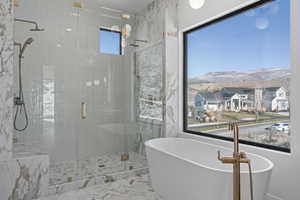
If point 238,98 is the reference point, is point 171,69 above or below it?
above

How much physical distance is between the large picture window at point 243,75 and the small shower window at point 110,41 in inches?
44.7

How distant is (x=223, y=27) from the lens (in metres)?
2.99

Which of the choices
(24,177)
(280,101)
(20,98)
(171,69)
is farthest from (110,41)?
(280,101)

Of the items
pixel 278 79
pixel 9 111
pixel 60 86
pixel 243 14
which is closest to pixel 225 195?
pixel 278 79

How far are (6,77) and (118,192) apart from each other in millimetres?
1910

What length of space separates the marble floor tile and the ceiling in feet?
9.11

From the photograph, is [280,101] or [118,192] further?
[118,192]

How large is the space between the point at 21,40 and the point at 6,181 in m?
1.95

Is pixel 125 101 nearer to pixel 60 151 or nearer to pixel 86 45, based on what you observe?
pixel 86 45

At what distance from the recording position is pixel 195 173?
1.99 m

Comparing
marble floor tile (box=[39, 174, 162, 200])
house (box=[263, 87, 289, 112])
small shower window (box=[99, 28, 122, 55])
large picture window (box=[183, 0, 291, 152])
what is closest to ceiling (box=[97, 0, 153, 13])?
small shower window (box=[99, 28, 122, 55])

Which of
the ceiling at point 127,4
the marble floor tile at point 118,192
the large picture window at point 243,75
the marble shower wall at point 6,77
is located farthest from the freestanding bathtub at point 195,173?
the ceiling at point 127,4

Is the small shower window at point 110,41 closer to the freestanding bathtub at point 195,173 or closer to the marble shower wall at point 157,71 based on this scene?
the marble shower wall at point 157,71

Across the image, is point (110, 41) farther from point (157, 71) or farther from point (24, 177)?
point (24, 177)
